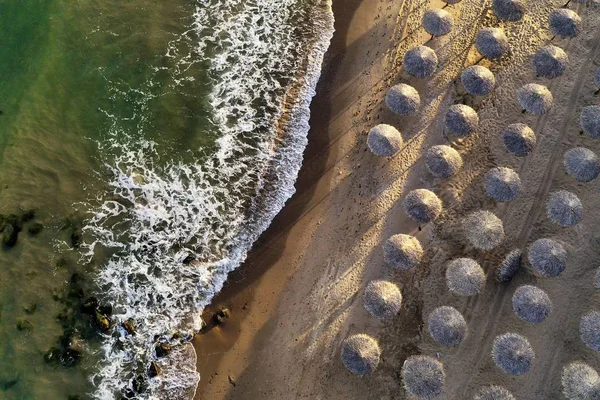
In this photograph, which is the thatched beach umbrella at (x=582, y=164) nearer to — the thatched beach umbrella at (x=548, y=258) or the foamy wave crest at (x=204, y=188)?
the thatched beach umbrella at (x=548, y=258)

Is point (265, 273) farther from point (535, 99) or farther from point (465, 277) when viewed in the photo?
point (535, 99)

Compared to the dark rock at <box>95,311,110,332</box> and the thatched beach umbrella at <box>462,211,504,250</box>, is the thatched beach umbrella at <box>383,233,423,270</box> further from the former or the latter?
the dark rock at <box>95,311,110,332</box>

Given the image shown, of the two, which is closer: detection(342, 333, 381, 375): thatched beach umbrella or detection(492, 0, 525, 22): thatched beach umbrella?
detection(342, 333, 381, 375): thatched beach umbrella

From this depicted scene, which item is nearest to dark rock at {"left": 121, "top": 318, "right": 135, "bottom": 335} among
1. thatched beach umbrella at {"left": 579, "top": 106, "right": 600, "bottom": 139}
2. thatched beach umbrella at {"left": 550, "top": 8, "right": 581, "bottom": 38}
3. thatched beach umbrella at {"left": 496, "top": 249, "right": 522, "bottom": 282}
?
thatched beach umbrella at {"left": 496, "top": 249, "right": 522, "bottom": 282}

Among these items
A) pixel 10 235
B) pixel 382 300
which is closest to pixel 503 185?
pixel 382 300

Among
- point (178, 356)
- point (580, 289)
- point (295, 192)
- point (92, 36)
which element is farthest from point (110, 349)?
point (580, 289)

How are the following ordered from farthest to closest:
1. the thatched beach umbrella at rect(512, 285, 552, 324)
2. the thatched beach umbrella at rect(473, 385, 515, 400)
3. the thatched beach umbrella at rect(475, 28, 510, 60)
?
the thatched beach umbrella at rect(475, 28, 510, 60), the thatched beach umbrella at rect(512, 285, 552, 324), the thatched beach umbrella at rect(473, 385, 515, 400)
